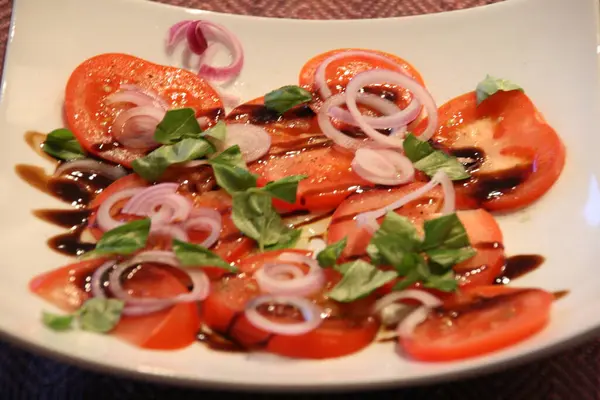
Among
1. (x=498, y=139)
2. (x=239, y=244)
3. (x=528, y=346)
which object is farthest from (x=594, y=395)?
(x=239, y=244)

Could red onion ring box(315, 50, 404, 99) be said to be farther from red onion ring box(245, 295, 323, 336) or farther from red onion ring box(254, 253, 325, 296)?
red onion ring box(245, 295, 323, 336)

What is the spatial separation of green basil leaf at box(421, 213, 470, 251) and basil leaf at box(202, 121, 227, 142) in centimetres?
63

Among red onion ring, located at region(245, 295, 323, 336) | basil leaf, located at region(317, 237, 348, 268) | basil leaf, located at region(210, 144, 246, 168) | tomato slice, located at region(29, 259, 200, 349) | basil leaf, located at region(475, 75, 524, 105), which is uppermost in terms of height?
basil leaf, located at region(475, 75, 524, 105)

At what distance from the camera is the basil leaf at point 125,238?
1.38 meters

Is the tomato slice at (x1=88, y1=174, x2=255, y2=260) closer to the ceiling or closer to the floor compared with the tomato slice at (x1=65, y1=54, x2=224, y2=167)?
closer to the floor

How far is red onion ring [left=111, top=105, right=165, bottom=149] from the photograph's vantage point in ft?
5.66

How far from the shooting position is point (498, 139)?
1.76 metres

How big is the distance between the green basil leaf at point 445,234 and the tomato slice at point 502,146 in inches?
10.7

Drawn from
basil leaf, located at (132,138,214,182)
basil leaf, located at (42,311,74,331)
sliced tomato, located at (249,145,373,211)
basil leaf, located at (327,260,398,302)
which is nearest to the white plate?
basil leaf, located at (42,311,74,331)

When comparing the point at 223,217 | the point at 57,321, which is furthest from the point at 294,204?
the point at 57,321

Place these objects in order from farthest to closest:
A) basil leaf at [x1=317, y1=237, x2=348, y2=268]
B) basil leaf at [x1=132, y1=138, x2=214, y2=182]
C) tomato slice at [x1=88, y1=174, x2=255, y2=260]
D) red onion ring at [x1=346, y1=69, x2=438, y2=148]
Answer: red onion ring at [x1=346, y1=69, x2=438, y2=148] < basil leaf at [x1=132, y1=138, x2=214, y2=182] < tomato slice at [x1=88, y1=174, x2=255, y2=260] < basil leaf at [x1=317, y1=237, x2=348, y2=268]

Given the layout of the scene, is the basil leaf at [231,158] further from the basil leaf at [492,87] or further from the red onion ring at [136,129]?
the basil leaf at [492,87]

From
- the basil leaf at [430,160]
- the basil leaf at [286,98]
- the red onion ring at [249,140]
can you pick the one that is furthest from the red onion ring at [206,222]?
the basil leaf at [430,160]

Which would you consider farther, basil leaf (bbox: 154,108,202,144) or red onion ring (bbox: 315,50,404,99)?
red onion ring (bbox: 315,50,404,99)
